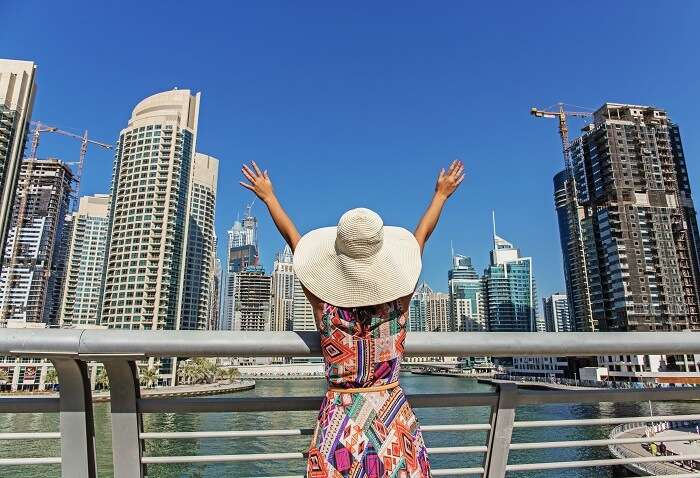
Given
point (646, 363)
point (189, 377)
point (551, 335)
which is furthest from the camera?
point (189, 377)

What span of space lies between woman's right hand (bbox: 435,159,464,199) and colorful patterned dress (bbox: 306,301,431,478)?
2.24 feet

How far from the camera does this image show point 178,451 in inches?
768

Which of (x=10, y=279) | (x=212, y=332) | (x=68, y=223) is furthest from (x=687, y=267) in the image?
(x=68, y=223)

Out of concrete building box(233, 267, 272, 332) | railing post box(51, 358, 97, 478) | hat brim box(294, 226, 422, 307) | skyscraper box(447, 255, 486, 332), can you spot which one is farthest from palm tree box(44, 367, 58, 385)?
skyscraper box(447, 255, 486, 332)

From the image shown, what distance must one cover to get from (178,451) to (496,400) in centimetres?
2134

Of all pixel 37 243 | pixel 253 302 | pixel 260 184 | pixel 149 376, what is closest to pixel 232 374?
pixel 149 376

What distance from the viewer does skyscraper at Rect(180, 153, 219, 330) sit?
64.1 m

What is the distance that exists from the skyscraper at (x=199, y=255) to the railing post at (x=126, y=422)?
6004cm

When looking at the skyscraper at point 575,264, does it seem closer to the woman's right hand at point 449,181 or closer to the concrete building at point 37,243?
the woman's right hand at point 449,181

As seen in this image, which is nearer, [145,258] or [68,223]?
[145,258]

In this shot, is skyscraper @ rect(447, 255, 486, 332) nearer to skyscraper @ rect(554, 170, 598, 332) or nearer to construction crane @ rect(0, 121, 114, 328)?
skyscraper @ rect(554, 170, 598, 332)

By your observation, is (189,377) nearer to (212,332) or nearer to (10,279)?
(10,279)

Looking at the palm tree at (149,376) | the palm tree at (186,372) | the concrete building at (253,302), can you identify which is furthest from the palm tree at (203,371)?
the concrete building at (253,302)

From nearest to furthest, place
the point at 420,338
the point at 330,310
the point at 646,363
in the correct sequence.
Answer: the point at 330,310, the point at 420,338, the point at 646,363
